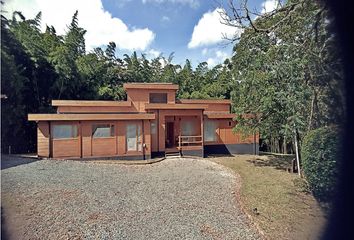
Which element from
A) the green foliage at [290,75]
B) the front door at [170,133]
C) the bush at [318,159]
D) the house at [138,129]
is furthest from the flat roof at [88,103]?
the bush at [318,159]

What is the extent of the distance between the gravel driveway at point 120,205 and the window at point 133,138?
296 centimetres

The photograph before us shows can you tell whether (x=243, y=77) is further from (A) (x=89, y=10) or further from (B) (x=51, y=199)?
(A) (x=89, y=10)

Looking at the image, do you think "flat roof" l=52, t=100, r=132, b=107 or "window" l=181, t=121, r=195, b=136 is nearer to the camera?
"flat roof" l=52, t=100, r=132, b=107

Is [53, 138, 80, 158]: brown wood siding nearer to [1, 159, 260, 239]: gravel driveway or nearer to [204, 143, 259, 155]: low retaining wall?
[1, 159, 260, 239]: gravel driveway

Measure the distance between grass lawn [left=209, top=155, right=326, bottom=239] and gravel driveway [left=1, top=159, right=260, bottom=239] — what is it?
341mm

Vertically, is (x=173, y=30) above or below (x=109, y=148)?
above

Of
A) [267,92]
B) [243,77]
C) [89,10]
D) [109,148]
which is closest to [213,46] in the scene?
[89,10]

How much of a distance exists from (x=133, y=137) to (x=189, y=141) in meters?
3.05

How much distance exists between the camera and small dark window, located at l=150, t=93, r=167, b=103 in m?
13.5

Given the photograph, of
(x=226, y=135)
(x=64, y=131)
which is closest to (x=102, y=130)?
(x=64, y=131)

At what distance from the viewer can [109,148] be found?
1085 cm

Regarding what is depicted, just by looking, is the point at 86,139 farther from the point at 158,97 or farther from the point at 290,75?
the point at 290,75

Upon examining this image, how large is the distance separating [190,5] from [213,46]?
1367 mm

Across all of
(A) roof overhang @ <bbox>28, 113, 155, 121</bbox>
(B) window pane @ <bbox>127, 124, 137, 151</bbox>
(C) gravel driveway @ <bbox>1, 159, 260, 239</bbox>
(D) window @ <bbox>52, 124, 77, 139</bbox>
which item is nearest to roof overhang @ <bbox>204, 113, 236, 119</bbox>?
(A) roof overhang @ <bbox>28, 113, 155, 121</bbox>
